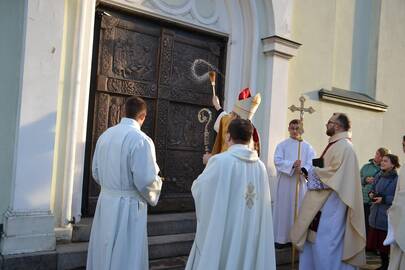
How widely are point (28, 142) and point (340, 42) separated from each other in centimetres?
680

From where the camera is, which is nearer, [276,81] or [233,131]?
[233,131]

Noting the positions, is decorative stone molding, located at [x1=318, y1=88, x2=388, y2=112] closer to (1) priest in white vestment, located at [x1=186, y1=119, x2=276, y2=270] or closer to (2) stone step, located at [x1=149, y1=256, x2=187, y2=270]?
(2) stone step, located at [x1=149, y1=256, x2=187, y2=270]

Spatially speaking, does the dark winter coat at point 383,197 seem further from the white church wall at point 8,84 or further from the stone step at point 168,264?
the white church wall at point 8,84

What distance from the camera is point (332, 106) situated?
820 centimetres

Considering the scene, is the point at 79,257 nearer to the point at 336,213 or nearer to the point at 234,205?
the point at 234,205

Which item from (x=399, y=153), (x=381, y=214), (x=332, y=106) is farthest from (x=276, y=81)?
(x=399, y=153)

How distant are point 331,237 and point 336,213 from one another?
0.29 meters

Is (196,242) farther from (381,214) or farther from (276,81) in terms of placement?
(276,81)

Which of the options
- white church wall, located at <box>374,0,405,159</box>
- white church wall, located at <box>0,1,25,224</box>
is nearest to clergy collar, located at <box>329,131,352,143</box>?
white church wall, located at <box>0,1,25,224</box>

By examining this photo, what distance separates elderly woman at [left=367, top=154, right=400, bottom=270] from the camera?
5918mm

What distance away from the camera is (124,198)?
394cm

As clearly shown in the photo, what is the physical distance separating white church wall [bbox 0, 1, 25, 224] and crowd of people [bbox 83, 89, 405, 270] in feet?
3.93

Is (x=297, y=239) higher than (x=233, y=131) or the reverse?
the reverse

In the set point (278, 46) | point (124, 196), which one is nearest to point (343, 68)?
point (278, 46)
